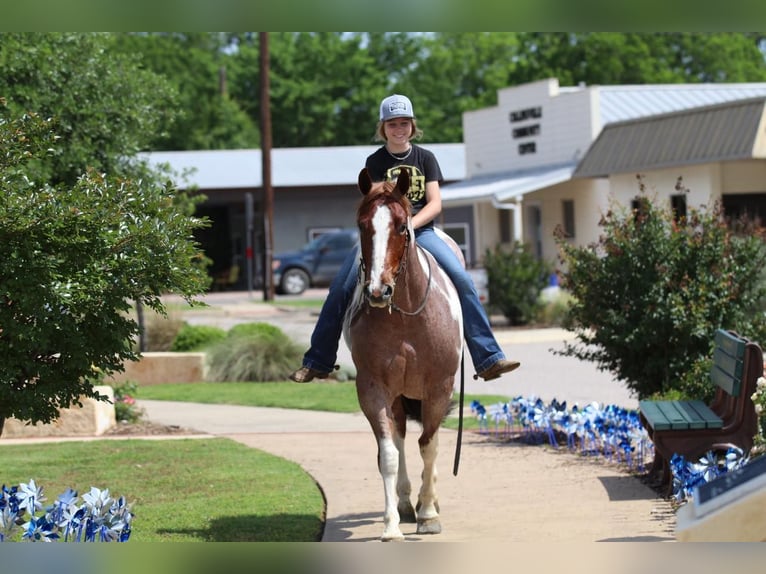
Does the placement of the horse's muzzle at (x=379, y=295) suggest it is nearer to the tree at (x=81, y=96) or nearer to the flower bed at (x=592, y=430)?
the flower bed at (x=592, y=430)

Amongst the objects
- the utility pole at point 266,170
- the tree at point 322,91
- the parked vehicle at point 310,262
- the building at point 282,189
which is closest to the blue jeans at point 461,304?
the utility pole at point 266,170

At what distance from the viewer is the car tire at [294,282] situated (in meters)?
45.2

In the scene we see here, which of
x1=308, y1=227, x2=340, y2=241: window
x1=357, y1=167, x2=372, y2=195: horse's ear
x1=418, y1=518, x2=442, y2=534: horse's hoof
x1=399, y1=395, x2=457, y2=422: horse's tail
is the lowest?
x1=418, y1=518, x2=442, y2=534: horse's hoof

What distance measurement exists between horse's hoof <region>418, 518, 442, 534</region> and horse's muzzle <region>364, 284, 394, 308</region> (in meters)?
1.76

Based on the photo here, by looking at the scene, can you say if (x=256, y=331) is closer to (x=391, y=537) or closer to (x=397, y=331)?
(x=397, y=331)

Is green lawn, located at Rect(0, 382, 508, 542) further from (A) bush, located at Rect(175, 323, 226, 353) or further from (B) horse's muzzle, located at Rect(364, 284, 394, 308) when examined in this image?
(A) bush, located at Rect(175, 323, 226, 353)

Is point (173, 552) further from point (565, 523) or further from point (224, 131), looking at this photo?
point (224, 131)

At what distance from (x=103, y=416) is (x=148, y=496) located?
4.17 m

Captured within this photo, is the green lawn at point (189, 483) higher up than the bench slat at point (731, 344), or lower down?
lower down

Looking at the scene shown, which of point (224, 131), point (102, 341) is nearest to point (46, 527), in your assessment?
point (102, 341)

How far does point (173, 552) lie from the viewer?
16.8 feet

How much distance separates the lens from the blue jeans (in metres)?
8.50

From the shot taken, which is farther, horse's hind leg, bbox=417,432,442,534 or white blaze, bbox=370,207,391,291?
horse's hind leg, bbox=417,432,442,534

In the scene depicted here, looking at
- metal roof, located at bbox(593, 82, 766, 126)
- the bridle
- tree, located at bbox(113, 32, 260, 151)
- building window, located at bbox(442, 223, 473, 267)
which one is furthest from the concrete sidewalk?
tree, located at bbox(113, 32, 260, 151)
